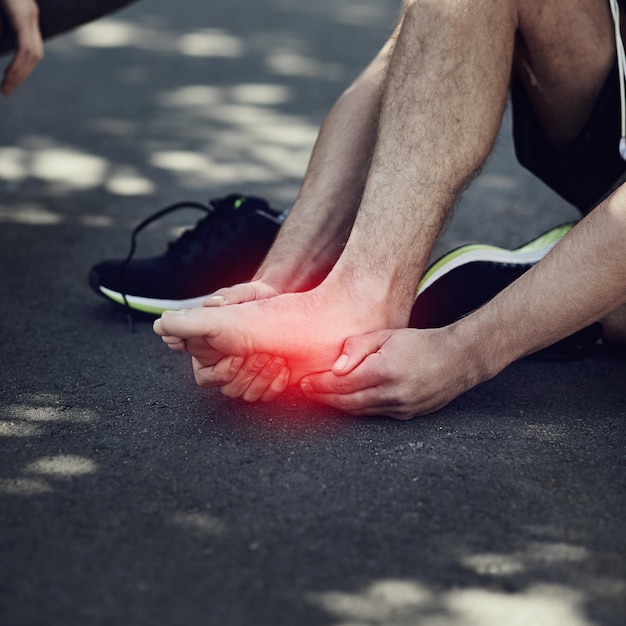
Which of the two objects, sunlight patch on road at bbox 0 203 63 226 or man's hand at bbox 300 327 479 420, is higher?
man's hand at bbox 300 327 479 420

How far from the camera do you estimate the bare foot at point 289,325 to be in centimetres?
145

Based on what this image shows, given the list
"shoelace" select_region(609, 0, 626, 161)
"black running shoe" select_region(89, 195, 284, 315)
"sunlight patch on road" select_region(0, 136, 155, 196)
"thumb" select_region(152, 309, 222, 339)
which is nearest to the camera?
"thumb" select_region(152, 309, 222, 339)

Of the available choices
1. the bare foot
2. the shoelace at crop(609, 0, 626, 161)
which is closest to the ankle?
the bare foot

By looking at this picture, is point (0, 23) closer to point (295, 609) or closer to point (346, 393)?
point (346, 393)

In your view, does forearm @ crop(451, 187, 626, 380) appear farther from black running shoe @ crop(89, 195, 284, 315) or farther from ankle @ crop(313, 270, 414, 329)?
black running shoe @ crop(89, 195, 284, 315)

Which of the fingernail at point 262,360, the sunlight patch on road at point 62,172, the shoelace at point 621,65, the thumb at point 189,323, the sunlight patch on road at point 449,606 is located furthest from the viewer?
the sunlight patch on road at point 62,172

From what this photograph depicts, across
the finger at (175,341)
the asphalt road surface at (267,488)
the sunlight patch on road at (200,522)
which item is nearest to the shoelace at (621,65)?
the asphalt road surface at (267,488)

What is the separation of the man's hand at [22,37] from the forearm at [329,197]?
30.0 inches

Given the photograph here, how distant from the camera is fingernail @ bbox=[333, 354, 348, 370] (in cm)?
151

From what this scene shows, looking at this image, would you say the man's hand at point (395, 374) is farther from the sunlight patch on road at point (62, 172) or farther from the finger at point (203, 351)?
the sunlight patch on road at point (62, 172)

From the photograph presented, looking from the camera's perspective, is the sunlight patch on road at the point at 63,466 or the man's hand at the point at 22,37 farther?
the man's hand at the point at 22,37

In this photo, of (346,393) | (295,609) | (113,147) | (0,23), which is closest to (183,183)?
(113,147)

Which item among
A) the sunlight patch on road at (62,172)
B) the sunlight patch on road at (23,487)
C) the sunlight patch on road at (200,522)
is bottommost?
the sunlight patch on road at (62,172)

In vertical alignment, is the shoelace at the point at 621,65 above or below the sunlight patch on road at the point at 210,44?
above
